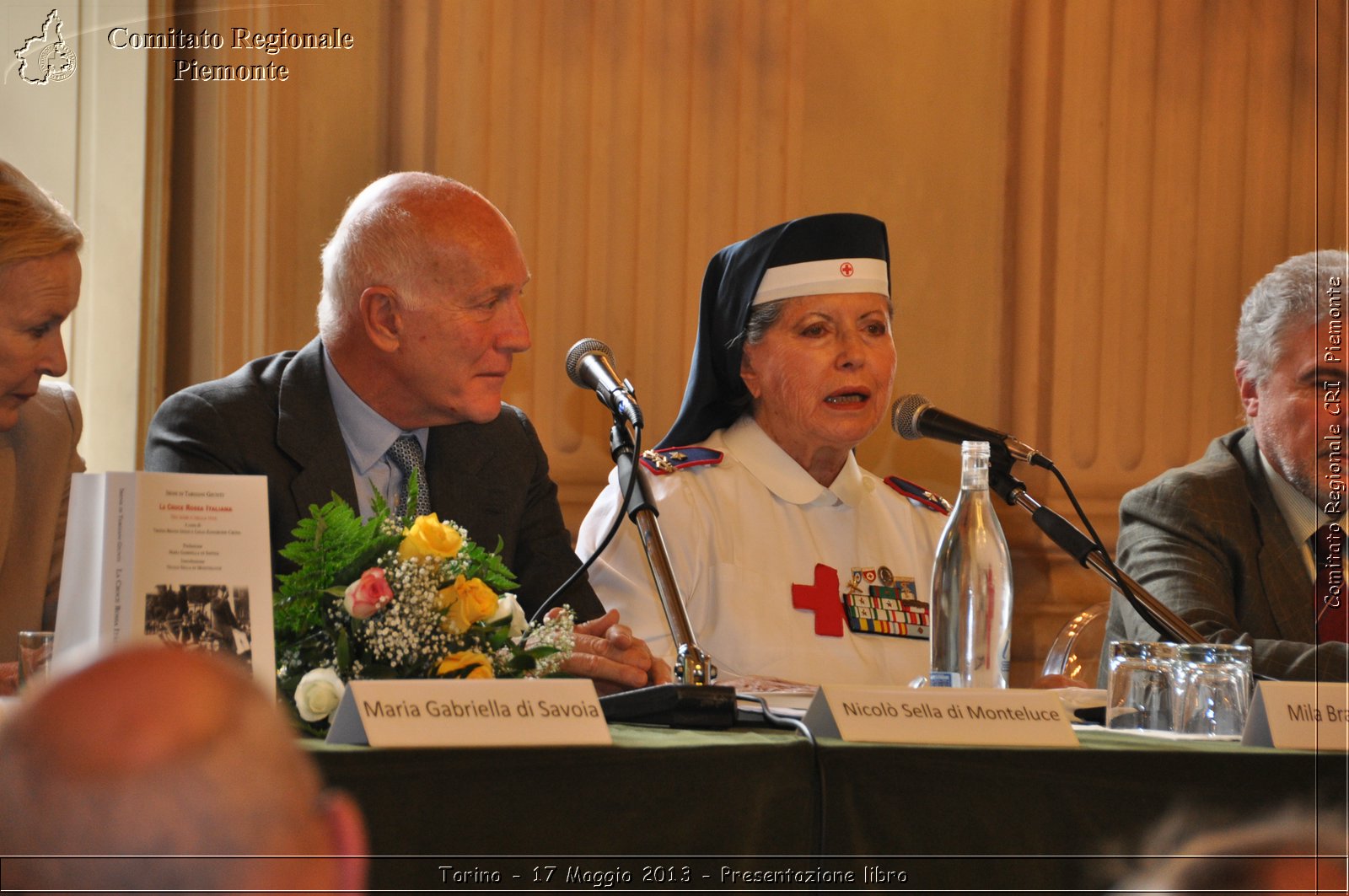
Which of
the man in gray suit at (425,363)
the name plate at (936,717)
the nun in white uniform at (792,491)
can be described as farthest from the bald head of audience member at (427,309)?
the name plate at (936,717)

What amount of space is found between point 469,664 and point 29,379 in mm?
1403

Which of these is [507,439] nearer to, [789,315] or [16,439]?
[789,315]

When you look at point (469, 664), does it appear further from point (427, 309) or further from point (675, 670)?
point (427, 309)

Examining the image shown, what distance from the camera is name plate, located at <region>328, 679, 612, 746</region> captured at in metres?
1.42

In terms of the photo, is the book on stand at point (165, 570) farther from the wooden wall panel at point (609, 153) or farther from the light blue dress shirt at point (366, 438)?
the wooden wall panel at point (609, 153)

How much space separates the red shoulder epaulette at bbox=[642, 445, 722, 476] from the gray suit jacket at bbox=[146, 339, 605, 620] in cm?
24

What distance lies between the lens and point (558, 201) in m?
4.00

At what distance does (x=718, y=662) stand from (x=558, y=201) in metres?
1.58

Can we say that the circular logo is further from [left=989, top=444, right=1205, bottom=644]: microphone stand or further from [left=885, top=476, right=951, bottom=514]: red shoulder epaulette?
[left=989, top=444, right=1205, bottom=644]: microphone stand

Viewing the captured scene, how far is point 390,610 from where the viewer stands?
1.66 m

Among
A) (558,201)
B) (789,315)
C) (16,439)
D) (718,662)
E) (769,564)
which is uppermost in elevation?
(558,201)

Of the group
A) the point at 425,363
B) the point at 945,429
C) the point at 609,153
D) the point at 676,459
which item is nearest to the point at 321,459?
the point at 425,363

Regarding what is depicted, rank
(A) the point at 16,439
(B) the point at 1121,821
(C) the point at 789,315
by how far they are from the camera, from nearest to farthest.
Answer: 1. (B) the point at 1121,821
2. (A) the point at 16,439
3. (C) the point at 789,315

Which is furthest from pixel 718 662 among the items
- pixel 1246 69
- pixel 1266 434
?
pixel 1246 69
